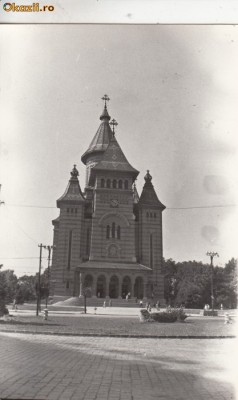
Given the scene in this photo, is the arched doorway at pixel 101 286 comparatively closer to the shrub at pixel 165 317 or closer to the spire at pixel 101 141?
the spire at pixel 101 141

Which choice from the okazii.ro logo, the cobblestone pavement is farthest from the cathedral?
the okazii.ro logo

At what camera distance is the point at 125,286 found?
55188 mm

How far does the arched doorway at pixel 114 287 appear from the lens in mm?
53969

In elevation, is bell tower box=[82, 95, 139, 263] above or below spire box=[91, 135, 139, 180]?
below

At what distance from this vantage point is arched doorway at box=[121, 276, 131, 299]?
54.4 metres

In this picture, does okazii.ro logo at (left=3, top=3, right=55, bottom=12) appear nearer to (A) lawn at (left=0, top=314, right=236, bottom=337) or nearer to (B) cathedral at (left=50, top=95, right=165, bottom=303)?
(A) lawn at (left=0, top=314, right=236, bottom=337)

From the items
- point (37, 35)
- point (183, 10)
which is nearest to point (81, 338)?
point (37, 35)

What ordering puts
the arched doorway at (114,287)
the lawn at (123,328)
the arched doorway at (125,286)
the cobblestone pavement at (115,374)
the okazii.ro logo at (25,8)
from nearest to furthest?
the cobblestone pavement at (115,374) < the okazii.ro logo at (25,8) < the lawn at (123,328) < the arched doorway at (114,287) < the arched doorway at (125,286)

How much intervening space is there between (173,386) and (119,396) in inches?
44.7

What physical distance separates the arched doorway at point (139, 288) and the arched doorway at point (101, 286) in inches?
180

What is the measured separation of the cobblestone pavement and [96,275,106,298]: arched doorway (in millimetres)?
43542

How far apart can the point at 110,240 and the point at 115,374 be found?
160ft

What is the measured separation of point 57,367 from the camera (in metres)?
8.20

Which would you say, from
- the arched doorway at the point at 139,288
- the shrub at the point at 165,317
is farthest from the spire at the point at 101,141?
the shrub at the point at 165,317
